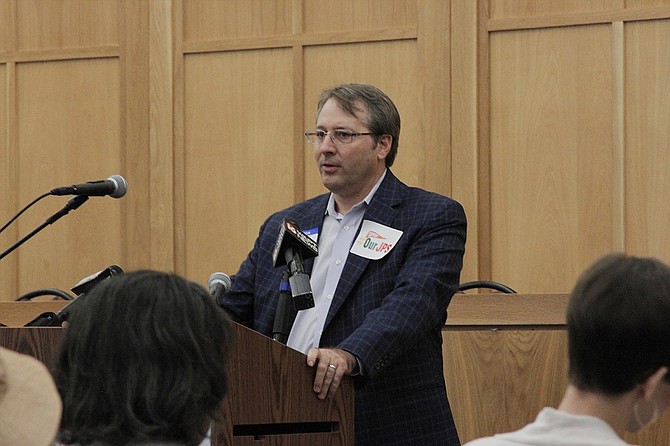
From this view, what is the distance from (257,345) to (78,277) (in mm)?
3812

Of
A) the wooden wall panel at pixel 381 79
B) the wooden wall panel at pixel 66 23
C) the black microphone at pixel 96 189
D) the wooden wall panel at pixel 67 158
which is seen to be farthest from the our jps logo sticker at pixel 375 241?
the wooden wall panel at pixel 66 23

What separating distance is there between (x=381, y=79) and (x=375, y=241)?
8.83ft

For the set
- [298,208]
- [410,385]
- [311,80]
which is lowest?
[410,385]

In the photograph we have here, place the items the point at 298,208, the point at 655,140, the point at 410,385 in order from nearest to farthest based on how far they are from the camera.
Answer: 1. the point at 410,385
2. the point at 298,208
3. the point at 655,140

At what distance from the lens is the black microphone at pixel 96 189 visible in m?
3.58

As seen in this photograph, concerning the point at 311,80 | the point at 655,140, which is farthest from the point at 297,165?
the point at 655,140

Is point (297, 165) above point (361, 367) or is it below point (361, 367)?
above

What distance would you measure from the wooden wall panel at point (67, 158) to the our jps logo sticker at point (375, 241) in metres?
3.25

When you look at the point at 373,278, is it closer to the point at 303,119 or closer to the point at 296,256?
the point at 296,256

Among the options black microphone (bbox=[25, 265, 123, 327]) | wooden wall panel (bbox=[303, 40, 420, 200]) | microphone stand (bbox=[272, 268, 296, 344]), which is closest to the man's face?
microphone stand (bbox=[272, 268, 296, 344])

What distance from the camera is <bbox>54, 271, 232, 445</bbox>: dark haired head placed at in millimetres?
1760

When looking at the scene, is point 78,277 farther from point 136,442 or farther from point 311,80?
Result: point 136,442

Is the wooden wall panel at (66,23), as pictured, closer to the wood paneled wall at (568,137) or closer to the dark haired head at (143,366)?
the wood paneled wall at (568,137)

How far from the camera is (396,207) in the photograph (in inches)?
149
